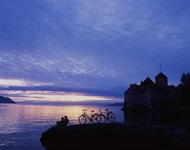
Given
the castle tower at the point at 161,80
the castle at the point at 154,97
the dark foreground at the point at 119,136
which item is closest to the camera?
the dark foreground at the point at 119,136

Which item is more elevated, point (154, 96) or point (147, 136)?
point (154, 96)

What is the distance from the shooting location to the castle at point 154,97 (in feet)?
331

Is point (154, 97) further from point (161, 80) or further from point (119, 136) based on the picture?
point (119, 136)

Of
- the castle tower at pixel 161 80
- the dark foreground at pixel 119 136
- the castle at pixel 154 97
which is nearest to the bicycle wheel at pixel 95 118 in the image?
the dark foreground at pixel 119 136

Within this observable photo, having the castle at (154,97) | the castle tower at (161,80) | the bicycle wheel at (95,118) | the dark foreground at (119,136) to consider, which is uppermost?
the castle tower at (161,80)

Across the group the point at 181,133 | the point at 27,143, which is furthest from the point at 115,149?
the point at 27,143

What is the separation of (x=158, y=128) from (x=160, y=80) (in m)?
90.8

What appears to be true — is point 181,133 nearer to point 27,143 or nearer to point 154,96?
point 27,143

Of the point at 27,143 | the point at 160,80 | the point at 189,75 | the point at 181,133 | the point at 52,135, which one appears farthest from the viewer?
the point at 160,80

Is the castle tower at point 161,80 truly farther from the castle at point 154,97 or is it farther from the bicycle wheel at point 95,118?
the bicycle wheel at point 95,118

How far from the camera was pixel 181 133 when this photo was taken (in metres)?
22.8

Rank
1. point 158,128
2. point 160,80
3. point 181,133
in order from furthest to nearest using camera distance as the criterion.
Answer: point 160,80 → point 158,128 → point 181,133

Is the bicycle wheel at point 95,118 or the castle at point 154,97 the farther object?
the castle at point 154,97

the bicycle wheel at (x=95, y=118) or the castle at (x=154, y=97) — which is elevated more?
the castle at (x=154, y=97)
